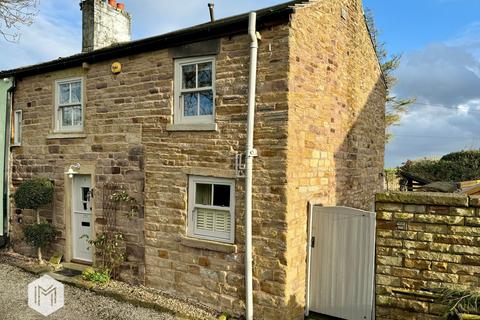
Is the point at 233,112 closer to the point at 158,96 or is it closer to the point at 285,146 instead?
the point at 285,146

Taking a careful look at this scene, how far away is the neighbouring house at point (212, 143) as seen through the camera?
20.4 ft

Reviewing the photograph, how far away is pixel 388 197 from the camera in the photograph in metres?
4.42

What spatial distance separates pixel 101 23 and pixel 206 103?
639 centimetres

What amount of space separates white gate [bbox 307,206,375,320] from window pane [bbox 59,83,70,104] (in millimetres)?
6856

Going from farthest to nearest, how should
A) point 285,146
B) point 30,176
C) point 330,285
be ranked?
1. point 30,176
2. point 330,285
3. point 285,146

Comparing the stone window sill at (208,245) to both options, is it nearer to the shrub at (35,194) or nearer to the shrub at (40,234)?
the shrub at (40,234)

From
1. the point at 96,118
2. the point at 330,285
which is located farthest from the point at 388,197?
the point at 96,118

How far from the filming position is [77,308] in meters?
6.94

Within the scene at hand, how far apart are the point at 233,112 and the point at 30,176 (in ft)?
22.1

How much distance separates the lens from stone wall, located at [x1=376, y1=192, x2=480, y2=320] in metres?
4.13

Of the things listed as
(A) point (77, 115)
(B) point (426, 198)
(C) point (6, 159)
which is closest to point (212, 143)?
(B) point (426, 198)

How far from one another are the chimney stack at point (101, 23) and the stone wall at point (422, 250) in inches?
397

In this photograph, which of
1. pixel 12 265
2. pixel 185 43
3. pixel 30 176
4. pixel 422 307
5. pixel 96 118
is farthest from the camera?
pixel 30 176

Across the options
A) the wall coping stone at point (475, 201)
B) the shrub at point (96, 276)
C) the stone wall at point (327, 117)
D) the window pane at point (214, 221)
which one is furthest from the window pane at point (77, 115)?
the wall coping stone at point (475, 201)
